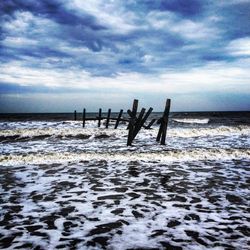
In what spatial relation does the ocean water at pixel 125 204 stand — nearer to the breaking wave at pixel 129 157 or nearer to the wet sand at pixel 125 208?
the wet sand at pixel 125 208

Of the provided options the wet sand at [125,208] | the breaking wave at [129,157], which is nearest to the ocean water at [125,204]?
the wet sand at [125,208]

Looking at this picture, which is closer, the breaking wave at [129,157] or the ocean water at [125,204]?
the ocean water at [125,204]

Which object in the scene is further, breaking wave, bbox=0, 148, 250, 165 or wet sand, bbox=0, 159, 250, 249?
breaking wave, bbox=0, 148, 250, 165

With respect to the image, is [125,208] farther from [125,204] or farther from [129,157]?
[129,157]

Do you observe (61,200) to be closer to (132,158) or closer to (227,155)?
(132,158)

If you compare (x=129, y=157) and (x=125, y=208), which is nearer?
(x=125, y=208)

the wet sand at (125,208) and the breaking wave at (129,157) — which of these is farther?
the breaking wave at (129,157)

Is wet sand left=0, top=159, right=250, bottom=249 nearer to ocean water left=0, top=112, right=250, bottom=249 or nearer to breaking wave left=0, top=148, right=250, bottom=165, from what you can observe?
ocean water left=0, top=112, right=250, bottom=249

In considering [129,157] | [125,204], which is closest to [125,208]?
[125,204]

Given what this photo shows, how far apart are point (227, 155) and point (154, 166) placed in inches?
144

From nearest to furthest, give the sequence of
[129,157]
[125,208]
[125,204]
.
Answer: [125,208] < [125,204] < [129,157]

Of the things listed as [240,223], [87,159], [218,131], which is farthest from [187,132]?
[240,223]

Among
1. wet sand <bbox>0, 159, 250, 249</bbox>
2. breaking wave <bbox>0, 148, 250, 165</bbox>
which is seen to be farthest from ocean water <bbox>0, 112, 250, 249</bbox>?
breaking wave <bbox>0, 148, 250, 165</bbox>

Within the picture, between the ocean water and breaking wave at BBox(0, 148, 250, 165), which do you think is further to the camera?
breaking wave at BBox(0, 148, 250, 165)
